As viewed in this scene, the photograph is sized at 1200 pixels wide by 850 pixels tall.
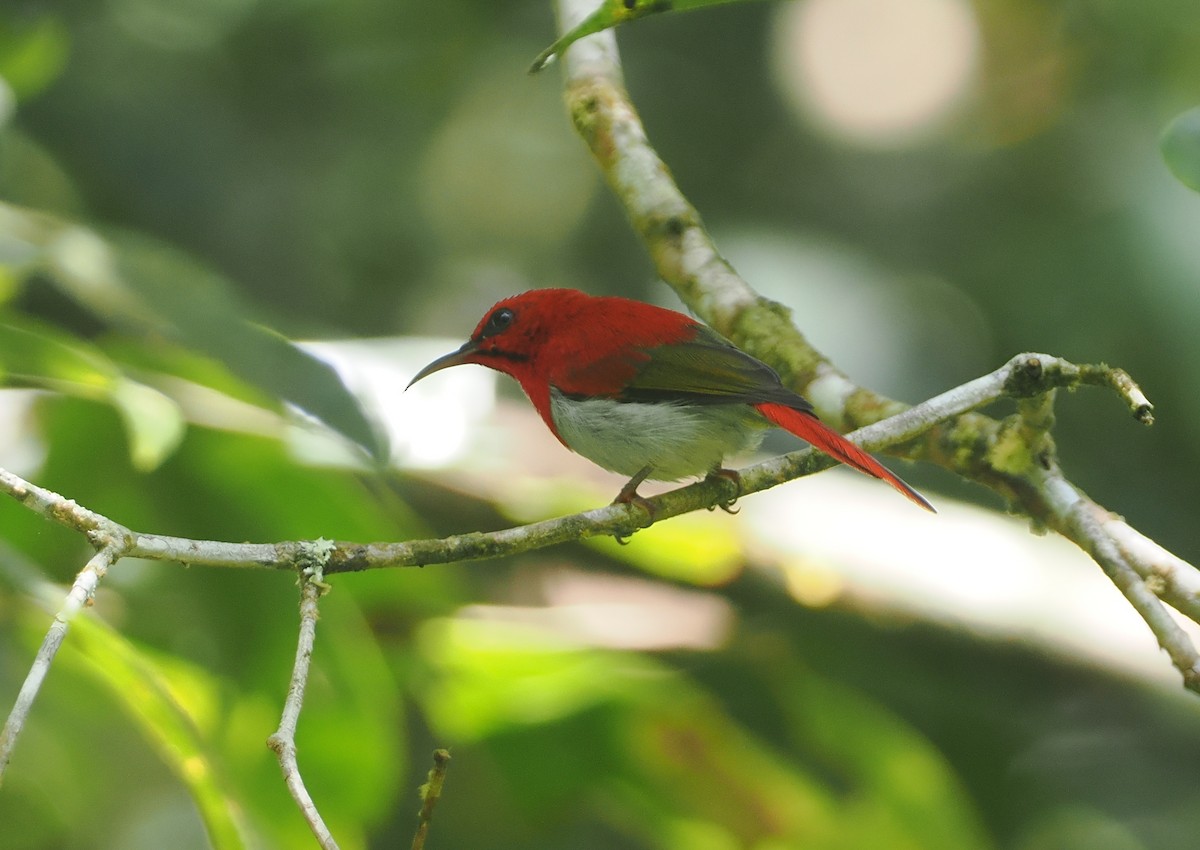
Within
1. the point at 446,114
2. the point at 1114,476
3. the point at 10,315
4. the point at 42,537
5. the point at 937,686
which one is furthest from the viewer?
the point at 446,114

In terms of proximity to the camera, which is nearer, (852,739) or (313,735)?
(313,735)

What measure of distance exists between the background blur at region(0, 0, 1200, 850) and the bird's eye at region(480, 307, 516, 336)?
0.29 meters

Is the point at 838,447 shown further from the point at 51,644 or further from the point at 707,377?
the point at 51,644

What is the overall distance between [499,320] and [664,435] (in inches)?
36.0

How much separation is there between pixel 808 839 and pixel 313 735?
173cm

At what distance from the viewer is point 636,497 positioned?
3.05m

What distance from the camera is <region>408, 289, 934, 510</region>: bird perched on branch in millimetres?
3240

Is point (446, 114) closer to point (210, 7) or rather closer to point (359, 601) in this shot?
point (210, 7)

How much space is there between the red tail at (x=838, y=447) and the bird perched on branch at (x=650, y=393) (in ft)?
0.29

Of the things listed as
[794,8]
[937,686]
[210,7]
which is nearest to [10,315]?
A: [937,686]

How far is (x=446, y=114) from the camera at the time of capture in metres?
8.06

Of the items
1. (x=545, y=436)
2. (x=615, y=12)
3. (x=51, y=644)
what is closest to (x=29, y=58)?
(x=545, y=436)

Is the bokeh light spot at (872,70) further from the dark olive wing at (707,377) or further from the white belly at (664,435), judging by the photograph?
the white belly at (664,435)

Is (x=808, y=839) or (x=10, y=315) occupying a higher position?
(x=10, y=315)
